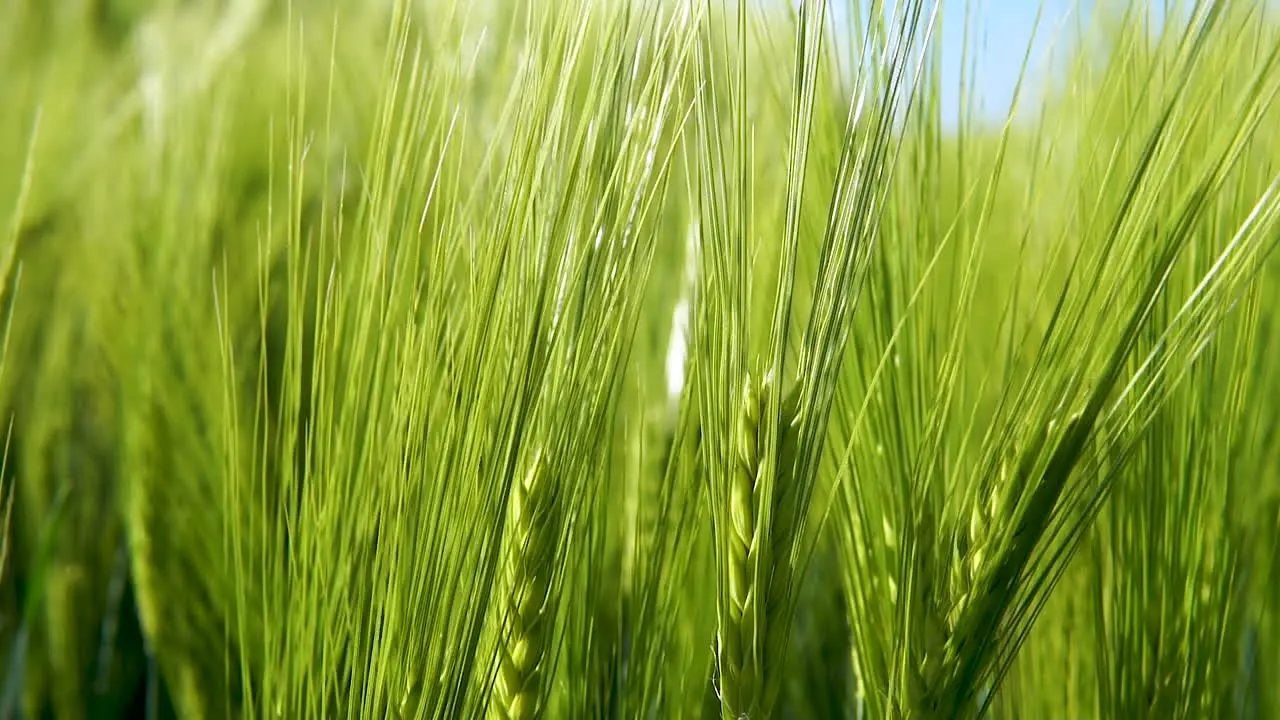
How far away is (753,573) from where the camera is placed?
0.43 m

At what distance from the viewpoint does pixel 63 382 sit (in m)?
1.05

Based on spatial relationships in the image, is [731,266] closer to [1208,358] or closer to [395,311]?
[395,311]

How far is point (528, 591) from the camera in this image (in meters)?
0.46

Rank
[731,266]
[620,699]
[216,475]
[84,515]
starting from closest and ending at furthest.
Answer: [731,266] → [620,699] → [216,475] → [84,515]

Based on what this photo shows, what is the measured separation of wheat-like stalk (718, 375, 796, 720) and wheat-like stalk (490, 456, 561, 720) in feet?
Result: 0.26

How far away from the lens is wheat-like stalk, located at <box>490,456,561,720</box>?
454mm

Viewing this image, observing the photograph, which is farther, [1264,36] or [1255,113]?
[1264,36]

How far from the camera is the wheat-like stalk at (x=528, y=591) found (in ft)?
1.49

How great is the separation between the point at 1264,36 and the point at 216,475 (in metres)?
0.77

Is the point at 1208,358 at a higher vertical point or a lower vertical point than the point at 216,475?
higher

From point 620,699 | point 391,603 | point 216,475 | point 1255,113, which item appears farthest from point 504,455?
point 216,475

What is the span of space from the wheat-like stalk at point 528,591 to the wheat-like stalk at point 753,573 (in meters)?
0.08

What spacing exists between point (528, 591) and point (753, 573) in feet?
0.33

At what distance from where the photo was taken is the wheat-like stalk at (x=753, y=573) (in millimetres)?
435
